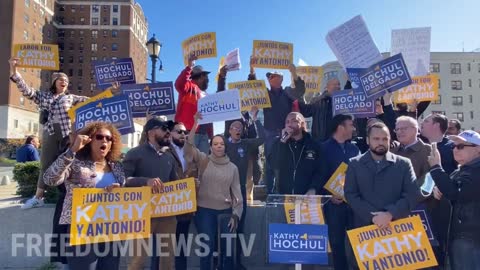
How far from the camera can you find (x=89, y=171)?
3.78 meters

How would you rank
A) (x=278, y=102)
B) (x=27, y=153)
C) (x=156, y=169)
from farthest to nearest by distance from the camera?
(x=27, y=153)
(x=278, y=102)
(x=156, y=169)

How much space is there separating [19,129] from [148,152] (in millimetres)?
69761

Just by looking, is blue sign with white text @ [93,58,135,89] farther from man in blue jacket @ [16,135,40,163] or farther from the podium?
the podium

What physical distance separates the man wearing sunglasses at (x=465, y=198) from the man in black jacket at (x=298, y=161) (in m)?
1.69

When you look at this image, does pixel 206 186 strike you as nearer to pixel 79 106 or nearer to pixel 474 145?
pixel 79 106

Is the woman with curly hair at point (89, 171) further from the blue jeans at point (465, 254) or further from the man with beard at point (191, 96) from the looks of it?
the blue jeans at point (465, 254)

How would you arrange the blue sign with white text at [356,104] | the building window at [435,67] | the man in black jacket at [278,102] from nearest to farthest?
1. the blue sign with white text at [356,104]
2. the man in black jacket at [278,102]
3. the building window at [435,67]

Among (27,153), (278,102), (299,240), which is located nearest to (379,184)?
(299,240)

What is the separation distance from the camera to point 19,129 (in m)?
64.5

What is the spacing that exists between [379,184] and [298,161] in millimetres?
1433

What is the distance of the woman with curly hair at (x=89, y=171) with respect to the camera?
359cm

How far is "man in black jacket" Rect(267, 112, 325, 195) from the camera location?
525 cm

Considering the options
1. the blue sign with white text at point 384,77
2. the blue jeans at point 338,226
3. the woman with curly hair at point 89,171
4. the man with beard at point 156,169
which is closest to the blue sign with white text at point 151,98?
the man with beard at point 156,169

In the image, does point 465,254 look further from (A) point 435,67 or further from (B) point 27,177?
(A) point 435,67
